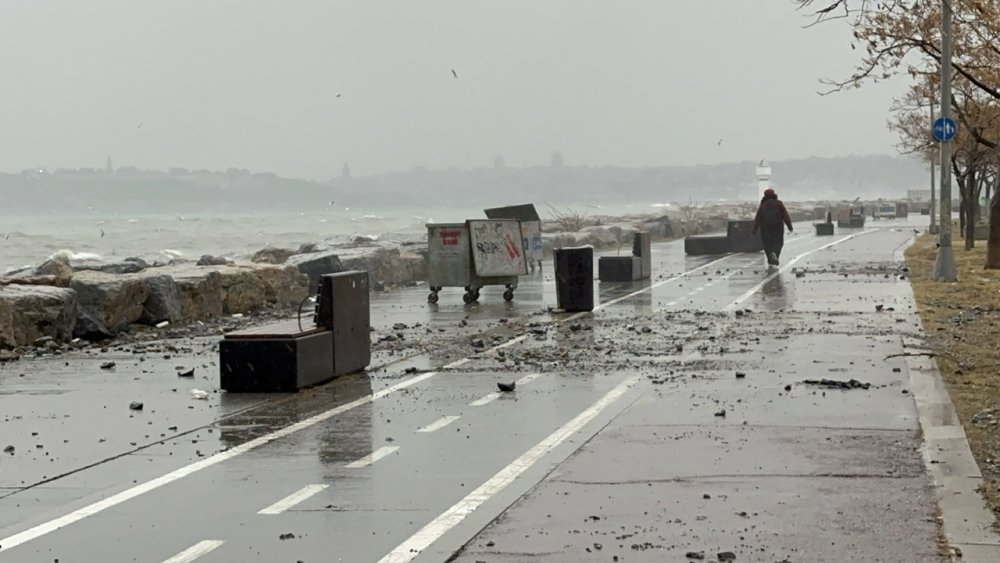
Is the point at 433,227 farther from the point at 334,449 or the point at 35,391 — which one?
the point at 334,449

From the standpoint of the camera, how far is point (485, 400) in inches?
504

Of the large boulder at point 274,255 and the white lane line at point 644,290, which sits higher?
the large boulder at point 274,255

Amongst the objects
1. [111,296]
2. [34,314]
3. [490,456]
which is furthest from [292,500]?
[111,296]

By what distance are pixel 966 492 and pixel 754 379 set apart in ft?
17.7

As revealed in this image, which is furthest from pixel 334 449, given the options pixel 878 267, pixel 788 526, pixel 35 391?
pixel 878 267

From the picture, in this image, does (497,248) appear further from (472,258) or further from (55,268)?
(55,268)

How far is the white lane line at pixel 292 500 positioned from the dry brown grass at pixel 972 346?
3.85 meters

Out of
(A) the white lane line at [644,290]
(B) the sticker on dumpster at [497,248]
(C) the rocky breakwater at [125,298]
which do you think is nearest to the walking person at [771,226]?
Result: (A) the white lane line at [644,290]

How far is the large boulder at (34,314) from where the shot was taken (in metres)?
17.8

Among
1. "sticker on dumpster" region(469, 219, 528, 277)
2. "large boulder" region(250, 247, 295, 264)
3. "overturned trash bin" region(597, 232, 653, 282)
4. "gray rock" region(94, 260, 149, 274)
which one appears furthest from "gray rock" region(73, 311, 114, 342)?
"large boulder" region(250, 247, 295, 264)

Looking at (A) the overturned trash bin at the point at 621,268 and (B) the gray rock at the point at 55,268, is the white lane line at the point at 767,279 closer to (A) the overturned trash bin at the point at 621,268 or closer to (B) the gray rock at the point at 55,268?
(A) the overturned trash bin at the point at 621,268

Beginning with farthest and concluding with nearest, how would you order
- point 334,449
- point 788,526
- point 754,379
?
point 754,379
point 334,449
point 788,526

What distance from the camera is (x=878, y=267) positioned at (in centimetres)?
3366

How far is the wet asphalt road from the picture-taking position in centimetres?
752
